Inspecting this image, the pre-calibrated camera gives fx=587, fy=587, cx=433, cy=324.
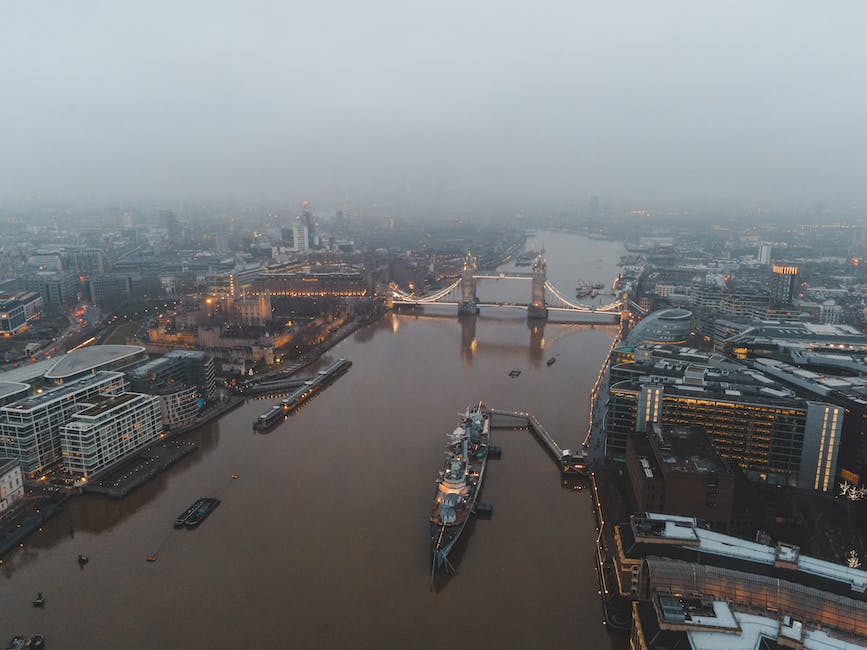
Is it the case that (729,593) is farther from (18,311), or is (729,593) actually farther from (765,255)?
(765,255)

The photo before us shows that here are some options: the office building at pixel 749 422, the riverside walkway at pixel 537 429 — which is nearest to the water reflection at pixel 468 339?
the riverside walkway at pixel 537 429

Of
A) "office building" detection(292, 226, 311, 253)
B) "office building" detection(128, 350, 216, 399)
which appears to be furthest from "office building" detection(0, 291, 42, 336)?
"office building" detection(292, 226, 311, 253)

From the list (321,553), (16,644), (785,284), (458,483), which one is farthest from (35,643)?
(785,284)

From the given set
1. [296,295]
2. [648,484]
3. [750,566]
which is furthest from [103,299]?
[750,566]

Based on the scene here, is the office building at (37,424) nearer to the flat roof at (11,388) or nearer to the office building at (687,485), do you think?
the flat roof at (11,388)

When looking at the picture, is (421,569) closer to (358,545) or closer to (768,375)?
(358,545)
